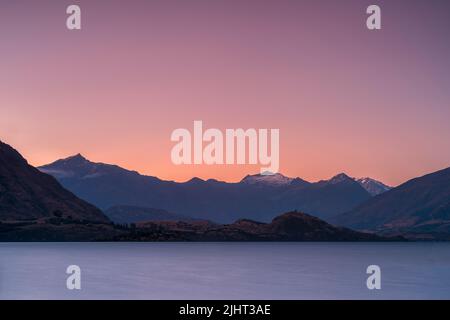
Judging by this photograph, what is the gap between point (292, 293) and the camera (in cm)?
10725

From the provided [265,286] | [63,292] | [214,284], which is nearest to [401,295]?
[265,286]

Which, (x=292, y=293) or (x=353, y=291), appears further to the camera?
(x=353, y=291)

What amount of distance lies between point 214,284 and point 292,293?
23.8 meters
